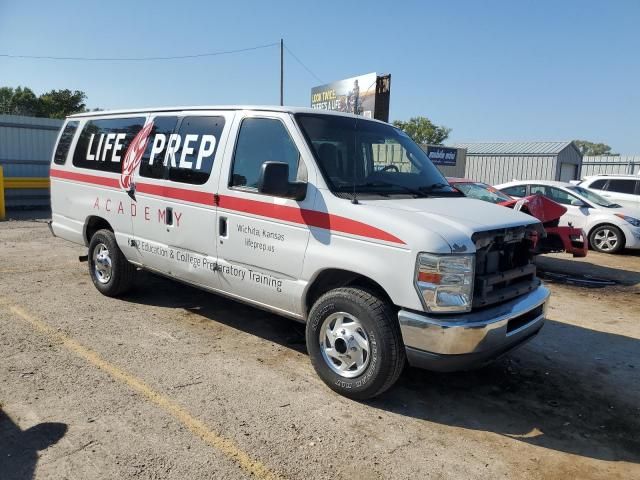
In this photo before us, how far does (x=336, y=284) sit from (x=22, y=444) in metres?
2.39

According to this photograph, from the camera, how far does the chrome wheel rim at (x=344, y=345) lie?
388 centimetres

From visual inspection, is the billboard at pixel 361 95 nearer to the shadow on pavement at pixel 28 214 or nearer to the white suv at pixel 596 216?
the white suv at pixel 596 216

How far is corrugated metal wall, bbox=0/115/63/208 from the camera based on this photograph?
1584 cm

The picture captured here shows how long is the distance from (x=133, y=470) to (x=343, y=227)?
2.09 meters

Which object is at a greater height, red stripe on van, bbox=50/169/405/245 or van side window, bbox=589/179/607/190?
van side window, bbox=589/179/607/190

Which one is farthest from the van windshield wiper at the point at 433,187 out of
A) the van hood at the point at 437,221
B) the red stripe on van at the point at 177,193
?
the red stripe on van at the point at 177,193

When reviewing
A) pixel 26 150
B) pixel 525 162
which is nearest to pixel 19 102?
pixel 26 150

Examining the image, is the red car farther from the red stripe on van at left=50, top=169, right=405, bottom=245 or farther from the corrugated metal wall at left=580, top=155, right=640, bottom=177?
the corrugated metal wall at left=580, top=155, right=640, bottom=177

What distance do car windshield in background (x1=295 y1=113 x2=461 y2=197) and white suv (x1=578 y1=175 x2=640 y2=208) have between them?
37.0ft

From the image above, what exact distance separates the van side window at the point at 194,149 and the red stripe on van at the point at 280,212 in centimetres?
15

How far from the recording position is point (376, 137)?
4980 millimetres

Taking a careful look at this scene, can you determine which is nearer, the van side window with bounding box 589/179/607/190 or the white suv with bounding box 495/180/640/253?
the white suv with bounding box 495/180/640/253

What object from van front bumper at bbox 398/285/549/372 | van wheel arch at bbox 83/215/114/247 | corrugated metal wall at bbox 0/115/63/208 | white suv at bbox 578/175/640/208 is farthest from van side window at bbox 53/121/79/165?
white suv at bbox 578/175/640/208

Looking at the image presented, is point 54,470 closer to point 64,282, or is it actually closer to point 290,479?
point 290,479
